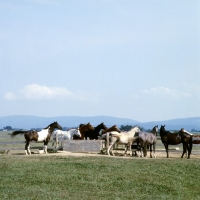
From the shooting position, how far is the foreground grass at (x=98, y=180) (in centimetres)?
1625

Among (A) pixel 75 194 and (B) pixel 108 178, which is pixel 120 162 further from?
(A) pixel 75 194

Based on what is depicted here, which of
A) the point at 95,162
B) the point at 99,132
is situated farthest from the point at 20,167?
the point at 99,132

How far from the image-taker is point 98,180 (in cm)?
1859

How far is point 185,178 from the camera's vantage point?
66.8 feet

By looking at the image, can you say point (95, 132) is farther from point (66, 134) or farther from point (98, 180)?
point (98, 180)

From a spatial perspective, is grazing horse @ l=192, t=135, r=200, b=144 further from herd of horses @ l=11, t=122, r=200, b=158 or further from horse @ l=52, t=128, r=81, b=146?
horse @ l=52, t=128, r=81, b=146

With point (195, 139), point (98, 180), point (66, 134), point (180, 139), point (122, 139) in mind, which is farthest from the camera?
point (66, 134)

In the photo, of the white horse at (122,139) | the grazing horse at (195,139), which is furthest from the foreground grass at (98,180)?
the grazing horse at (195,139)

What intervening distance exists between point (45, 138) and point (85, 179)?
1244cm

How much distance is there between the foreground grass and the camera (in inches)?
640

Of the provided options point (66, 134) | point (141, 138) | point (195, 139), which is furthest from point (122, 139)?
point (66, 134)

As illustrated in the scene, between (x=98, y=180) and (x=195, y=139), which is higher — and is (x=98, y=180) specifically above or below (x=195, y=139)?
below

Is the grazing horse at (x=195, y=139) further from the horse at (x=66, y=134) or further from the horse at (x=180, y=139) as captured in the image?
the horse at (x=66, y=134)

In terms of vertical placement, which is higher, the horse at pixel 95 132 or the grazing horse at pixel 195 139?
the horse at pixel 95 132
